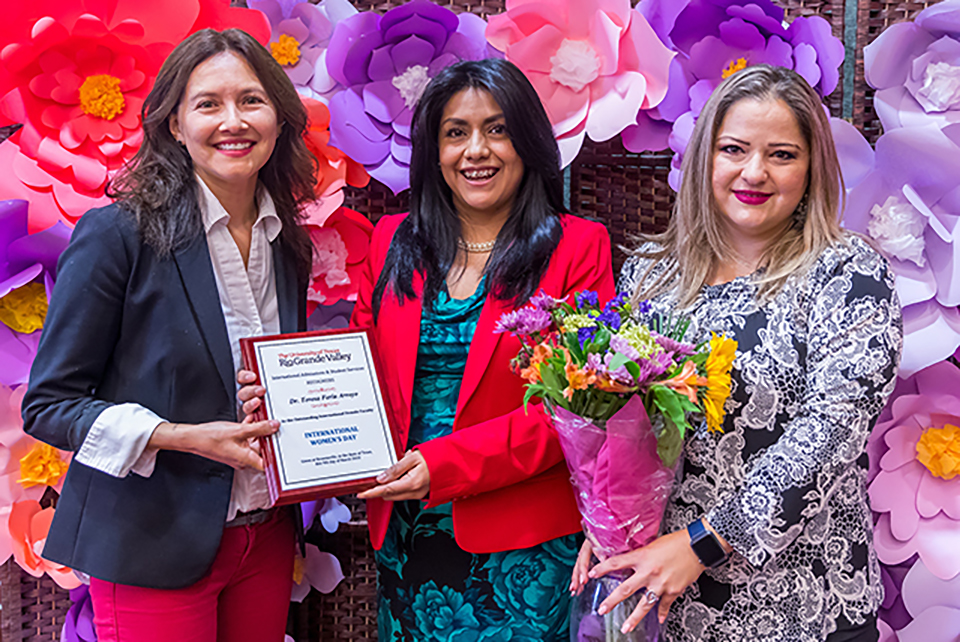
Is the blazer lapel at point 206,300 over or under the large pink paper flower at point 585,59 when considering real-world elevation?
under

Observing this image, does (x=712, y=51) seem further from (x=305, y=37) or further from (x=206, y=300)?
(x=206, y=300)

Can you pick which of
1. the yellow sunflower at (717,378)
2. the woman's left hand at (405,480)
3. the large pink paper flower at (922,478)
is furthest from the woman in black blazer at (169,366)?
the large pink paper flower at (922,478)

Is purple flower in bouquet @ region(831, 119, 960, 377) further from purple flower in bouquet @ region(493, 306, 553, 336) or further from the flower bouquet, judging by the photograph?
purple flower in bouquet @ region(493, 306, 553, 336)

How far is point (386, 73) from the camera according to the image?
7.16ft

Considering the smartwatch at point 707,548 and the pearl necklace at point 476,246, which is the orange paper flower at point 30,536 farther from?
the smartwatch at point 707,548

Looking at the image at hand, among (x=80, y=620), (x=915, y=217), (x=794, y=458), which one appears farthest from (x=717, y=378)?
(x=80, y=620)

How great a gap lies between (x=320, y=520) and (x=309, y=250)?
0.96 metres

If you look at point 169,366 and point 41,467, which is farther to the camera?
point 41,467

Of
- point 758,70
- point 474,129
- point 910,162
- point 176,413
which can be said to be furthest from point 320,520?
point 910,162

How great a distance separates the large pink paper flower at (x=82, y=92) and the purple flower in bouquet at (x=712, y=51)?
109cm

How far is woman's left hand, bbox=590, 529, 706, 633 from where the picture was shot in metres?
1.34

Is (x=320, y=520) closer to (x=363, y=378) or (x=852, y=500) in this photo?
(x=363, y=378)

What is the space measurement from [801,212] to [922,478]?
1.00 m

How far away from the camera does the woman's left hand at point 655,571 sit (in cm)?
134
